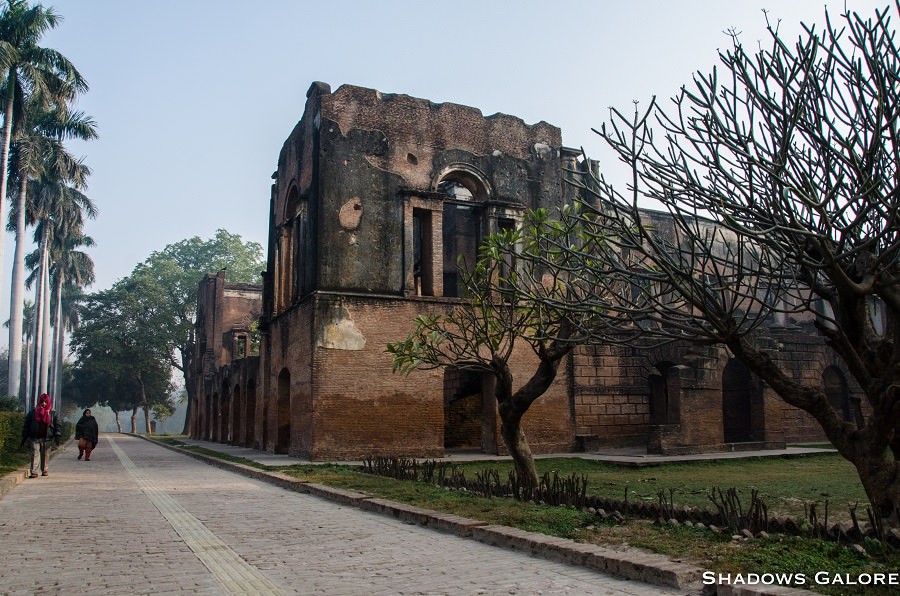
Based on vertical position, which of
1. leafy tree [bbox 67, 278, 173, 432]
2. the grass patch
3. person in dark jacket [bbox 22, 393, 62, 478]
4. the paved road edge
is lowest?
the grass patch

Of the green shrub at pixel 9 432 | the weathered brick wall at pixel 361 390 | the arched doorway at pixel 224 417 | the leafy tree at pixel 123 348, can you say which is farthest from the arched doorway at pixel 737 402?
the leafy tree at pixel 123 348

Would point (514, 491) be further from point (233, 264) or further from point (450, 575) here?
point (233, 264)

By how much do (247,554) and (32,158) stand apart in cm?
2653

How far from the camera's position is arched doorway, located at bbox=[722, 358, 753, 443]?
2169 centimetres

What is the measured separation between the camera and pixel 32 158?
27.8m

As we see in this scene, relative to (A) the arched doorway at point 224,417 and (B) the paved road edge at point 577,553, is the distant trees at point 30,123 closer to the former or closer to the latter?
(A) the arched doorway at point 224,417

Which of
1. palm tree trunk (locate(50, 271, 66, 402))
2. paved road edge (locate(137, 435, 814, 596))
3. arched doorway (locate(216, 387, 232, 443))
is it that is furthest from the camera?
palm tree trunk (locate(50, 271, 66, 402))

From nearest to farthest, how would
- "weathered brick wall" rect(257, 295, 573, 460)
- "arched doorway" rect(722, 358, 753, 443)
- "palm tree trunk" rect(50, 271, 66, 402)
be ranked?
"weathered brick wall" rect(257, 295, 573, 460) → "arched doorway" rect(722, 358, 753, 443) → "palm tree trunk" rect(50, 271, 66, 402)

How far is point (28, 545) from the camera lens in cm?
667

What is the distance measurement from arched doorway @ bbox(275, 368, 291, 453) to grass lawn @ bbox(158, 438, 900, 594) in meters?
6.17

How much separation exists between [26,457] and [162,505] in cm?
1264

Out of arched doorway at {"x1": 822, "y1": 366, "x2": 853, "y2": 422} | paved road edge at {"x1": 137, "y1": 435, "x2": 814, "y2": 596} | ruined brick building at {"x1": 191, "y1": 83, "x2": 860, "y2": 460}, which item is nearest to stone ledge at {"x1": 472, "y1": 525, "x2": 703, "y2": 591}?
paved road edge at {"x1": 137, "y1": 435, "x2": 814, "y2": 596}

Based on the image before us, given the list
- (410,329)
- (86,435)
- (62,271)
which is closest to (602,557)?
(410,329)

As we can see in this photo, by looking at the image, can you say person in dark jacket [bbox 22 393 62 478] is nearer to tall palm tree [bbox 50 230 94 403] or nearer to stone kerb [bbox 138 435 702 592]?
stone kerb [bbox 138 435 702 592]
